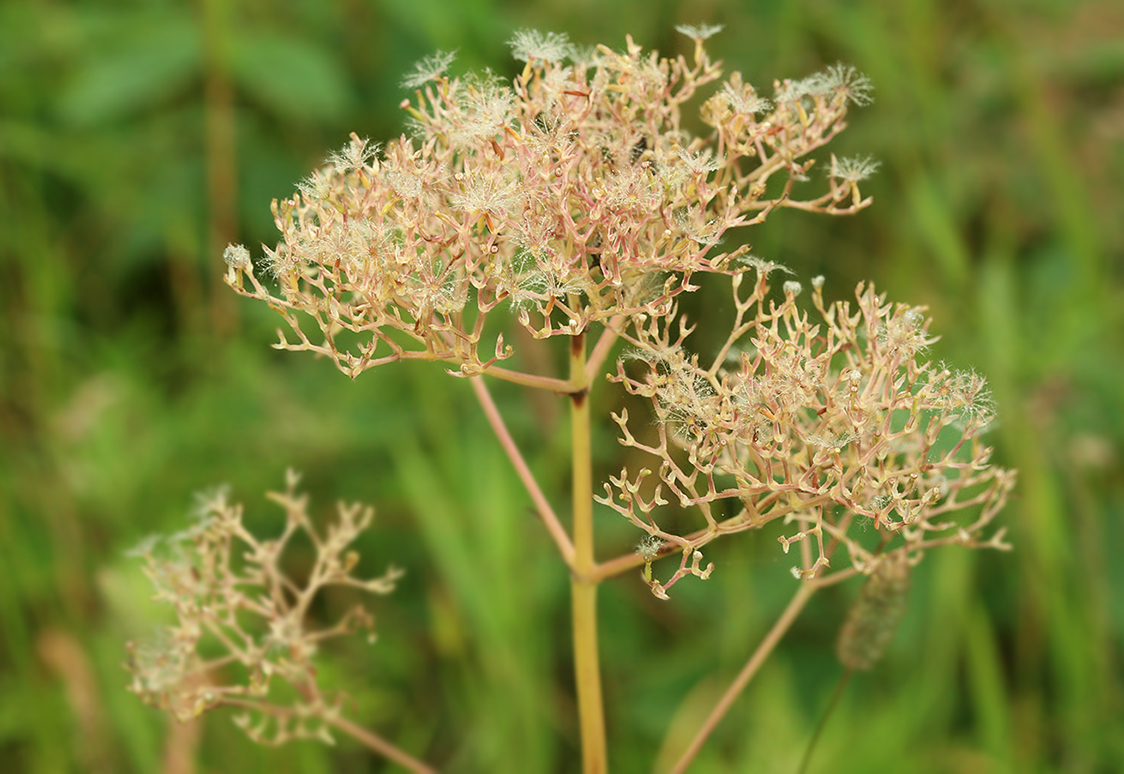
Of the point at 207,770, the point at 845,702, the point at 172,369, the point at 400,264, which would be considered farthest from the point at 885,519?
the point at 172,369

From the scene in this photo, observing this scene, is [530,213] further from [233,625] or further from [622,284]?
[233,625]

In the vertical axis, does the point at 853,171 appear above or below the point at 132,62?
below

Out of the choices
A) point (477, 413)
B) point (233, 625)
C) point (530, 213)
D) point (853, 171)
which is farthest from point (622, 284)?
point (477, 413)

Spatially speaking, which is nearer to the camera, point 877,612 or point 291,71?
point 877,612

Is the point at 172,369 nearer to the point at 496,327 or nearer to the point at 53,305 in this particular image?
the point at 53,305

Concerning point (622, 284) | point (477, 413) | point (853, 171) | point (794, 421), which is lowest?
point (794, 421)

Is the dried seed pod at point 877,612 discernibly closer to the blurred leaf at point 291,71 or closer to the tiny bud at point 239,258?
the tiny bud at point 239,258
